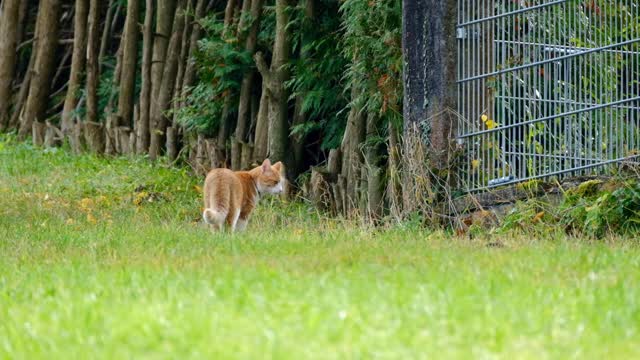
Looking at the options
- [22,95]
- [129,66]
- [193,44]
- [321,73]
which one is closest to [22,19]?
[22,95]

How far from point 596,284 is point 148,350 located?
3239 millimetres

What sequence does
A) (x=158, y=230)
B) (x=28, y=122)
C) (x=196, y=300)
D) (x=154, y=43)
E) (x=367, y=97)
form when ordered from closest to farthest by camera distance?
(x=196, y=300), (x=158, y=230), (x=367, y=97), (x=154, y=43), (x=28, y=122)

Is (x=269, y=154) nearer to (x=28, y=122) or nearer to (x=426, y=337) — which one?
(x=28, y=122)

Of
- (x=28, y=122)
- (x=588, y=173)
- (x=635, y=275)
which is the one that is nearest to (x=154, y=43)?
(x=28, y=122)

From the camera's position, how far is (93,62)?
27391mm

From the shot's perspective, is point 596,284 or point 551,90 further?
point 551,90

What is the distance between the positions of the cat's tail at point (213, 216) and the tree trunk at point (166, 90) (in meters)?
9.25

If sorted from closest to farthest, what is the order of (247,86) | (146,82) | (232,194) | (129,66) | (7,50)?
(232,194)
(247,86)
(146,82)
(129,66)
(7,50)

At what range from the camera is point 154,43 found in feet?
81.8

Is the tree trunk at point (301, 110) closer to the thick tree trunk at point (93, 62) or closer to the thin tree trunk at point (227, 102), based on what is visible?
the thin tree trunk at point (227, 102)

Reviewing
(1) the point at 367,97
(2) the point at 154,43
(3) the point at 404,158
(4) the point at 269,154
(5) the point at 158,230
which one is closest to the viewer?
(5) the point at 158,230

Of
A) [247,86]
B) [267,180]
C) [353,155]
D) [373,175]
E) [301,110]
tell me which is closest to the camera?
[267,180]

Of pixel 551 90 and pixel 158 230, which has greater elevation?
pixel 551 90

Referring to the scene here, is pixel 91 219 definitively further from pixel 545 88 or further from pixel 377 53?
pixel 545 88
